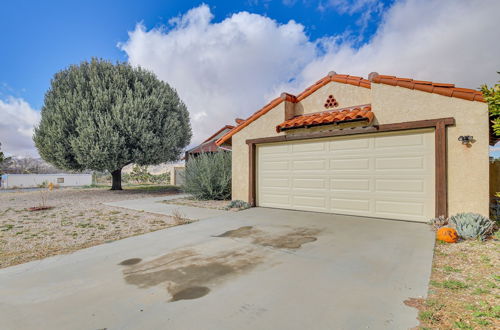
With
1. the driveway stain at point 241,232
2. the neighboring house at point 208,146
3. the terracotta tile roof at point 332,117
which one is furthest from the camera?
the neighboring house at point 208,146

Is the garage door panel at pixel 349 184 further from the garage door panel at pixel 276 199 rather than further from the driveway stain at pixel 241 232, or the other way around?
the driveway stain at pixel 241 232

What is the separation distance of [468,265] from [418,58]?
8712 millimetres

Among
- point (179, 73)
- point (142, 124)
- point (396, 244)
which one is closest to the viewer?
point (396, 244)

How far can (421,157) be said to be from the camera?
603 cm

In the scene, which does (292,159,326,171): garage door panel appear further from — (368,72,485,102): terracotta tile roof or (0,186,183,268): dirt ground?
(0,186,183,268): dirt ground

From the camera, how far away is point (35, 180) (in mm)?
23016

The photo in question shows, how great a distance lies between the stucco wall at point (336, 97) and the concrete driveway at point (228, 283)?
13.6 ft

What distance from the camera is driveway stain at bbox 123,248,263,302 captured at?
2867 millimetres

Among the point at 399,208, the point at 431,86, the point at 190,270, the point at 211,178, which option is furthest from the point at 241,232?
the point at 431,86

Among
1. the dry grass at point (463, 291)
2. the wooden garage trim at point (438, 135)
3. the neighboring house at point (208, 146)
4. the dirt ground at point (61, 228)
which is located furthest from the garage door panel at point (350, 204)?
the neighboring house at point (208, 146)

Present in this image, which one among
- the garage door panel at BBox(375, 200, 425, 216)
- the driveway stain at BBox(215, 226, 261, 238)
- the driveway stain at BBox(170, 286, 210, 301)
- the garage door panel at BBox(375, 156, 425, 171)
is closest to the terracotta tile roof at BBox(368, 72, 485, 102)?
the garage door panel at BBox(375, 156, 425, 171)

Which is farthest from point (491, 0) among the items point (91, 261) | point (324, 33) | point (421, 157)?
point (91, 261)

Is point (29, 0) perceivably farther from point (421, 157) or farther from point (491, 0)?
point (491, 0)

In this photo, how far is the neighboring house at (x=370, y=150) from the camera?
5.50 m
